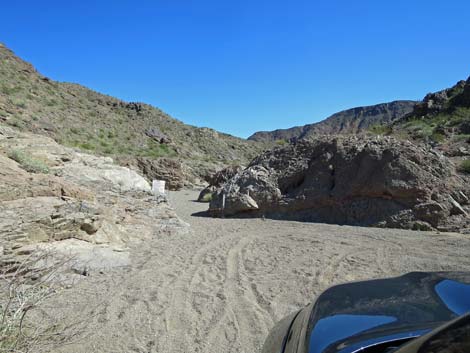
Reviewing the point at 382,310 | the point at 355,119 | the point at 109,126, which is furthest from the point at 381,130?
the point at 355,119

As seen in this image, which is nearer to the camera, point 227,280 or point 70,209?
point 227,280

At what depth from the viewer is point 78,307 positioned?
4.20 meters

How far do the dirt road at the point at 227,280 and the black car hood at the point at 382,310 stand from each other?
5.47 feet

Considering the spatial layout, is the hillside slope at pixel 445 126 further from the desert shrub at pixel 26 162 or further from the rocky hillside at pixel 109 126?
the rocky hillside at pixel 109 126

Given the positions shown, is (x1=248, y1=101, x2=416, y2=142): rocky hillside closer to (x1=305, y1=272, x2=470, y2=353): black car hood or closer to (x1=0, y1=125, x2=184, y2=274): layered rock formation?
(x1=0, y1=125, x2=184, y2=274): layered rock formation

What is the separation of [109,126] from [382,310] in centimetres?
4164

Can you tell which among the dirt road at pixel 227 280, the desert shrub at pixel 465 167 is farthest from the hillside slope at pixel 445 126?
the dirt road at pixel 227 280

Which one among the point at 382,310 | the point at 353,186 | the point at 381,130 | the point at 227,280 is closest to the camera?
the point at 382,310

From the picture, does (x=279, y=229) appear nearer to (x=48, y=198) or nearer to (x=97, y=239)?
(x=97, y=239)

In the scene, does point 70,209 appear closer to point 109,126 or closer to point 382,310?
point 382,310

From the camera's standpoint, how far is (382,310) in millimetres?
1758

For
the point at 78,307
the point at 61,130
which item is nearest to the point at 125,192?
the point at 78,307

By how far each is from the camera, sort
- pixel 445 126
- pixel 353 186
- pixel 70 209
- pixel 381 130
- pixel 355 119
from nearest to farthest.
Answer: pixel 70 209
pixel 353 186
pixel 445 126
pixel 381 130
pixel 355 119

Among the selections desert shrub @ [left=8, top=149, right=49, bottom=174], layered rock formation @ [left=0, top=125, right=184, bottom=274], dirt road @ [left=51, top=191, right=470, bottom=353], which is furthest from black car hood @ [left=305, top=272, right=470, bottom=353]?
desert shrub @ [left=8, top=149, right=49, bottom=174]
